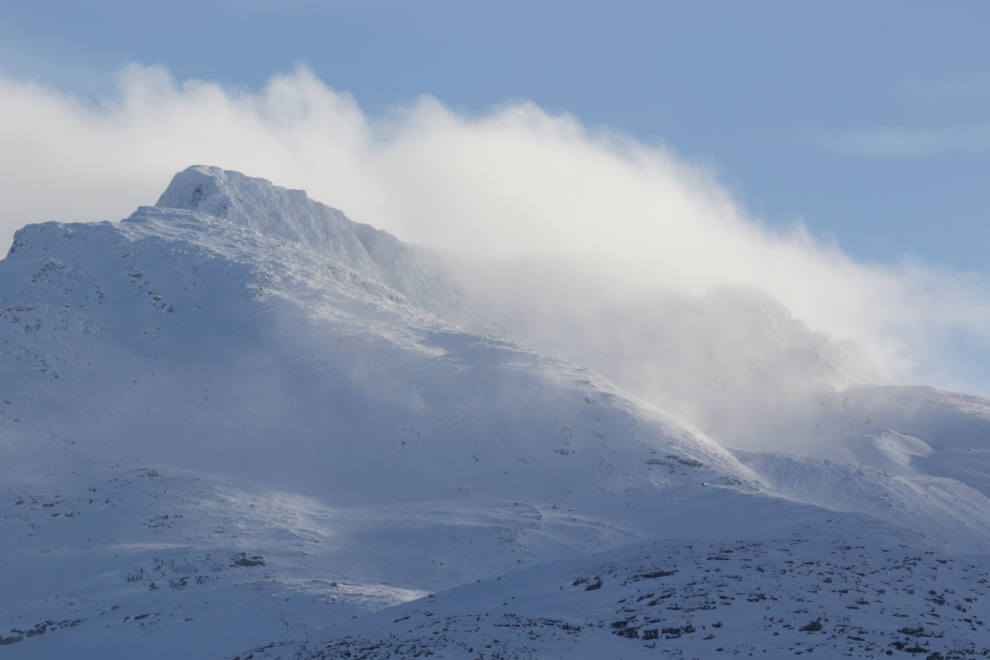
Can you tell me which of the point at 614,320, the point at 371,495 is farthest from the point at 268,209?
the point at 614,320

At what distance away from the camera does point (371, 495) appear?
32.4 metres

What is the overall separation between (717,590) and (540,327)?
78001 millimetres

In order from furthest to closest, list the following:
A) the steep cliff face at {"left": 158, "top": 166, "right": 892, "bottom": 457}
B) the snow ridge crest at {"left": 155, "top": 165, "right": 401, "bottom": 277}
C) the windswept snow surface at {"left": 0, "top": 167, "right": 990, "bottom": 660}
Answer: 1. the steep cliff face at {"left": 158, "top": 166, "right": 892, "bottom": 457}
2. the snow ridge crest at {"left": 155, "top": 165, "right": 401, "bottom": 277}
3. the windswept snow surface at {"left": 0, "top": 167, "right": 990, "bottom": 660}

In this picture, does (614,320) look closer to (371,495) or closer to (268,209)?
(268,209)

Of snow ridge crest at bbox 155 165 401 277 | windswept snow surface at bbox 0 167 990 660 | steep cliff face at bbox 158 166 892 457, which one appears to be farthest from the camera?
steep cliff face at bbox 158 166 892 457

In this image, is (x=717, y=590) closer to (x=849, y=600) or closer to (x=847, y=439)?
(x=849, y=600)

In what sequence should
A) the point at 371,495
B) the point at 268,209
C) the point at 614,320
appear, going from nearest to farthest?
the point at 371,495, the point at 268,209, the point at 614,320

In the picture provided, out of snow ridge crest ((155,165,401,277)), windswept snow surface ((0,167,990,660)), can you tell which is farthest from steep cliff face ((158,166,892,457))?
windswept snow surface ((0,167,990,660))

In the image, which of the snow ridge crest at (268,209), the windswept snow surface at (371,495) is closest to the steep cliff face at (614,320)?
the snow ridge crest at (268,209)

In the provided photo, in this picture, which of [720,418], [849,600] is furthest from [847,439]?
[849,600]

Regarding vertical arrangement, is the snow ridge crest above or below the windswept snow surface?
above

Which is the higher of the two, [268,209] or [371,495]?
[268,209]

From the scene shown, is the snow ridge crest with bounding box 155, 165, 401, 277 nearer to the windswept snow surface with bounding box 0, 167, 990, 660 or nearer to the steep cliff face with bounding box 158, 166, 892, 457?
the steep cliff face with bounding box 158, 166, 892, 457

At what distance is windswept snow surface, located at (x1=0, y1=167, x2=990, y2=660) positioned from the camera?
595 inches
